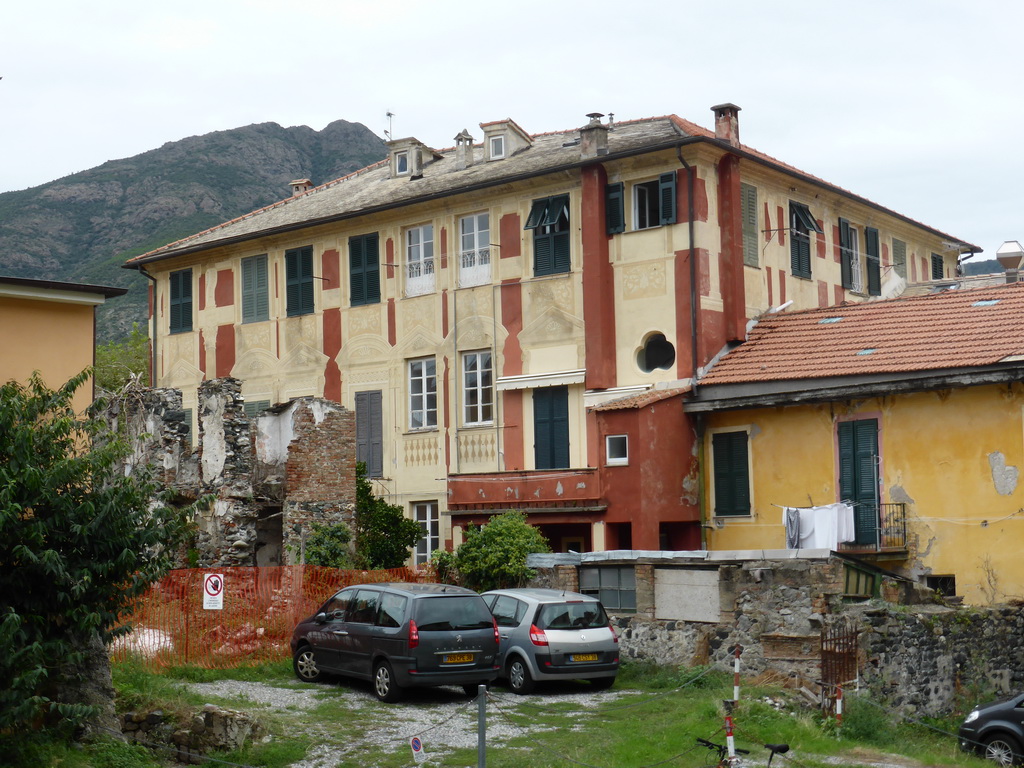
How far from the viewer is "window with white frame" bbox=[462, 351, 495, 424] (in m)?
31.6

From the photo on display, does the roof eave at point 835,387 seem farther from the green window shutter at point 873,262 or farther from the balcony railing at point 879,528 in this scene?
the green window shutter at point 873,262

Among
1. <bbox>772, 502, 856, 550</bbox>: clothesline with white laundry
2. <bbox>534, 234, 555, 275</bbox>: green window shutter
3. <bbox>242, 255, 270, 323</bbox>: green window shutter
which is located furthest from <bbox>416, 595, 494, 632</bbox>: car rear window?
<bbox>242, 255, 270, 323</bbox>: green window shutter

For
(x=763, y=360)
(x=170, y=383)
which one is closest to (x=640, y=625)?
(x=763, y=360)

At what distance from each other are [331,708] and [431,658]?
1551mm

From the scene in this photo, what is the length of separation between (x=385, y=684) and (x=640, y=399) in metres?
10.2

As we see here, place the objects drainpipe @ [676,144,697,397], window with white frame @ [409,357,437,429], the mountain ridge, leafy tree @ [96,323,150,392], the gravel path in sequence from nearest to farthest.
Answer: the gravel path, drainpipe @ [676,144,697,397], window with white frame @ [409,357,437,429], leafy tree @ [96,323,150,392], the mountain ridge

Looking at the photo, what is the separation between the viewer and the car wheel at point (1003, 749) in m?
18.5

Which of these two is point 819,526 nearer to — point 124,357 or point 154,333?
point 154,333

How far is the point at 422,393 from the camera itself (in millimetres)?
32906

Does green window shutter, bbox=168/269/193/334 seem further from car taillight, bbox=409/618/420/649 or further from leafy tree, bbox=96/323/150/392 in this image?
car taillight, bbox=409/618/420/649

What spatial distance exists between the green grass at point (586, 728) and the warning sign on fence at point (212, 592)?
115 centimetres

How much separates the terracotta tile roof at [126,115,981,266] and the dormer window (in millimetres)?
307

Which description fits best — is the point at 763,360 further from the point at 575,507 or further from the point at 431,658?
the point at 431,658

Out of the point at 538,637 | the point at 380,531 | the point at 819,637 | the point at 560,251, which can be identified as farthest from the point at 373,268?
the point at 819,637
